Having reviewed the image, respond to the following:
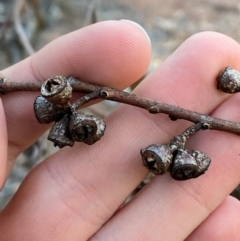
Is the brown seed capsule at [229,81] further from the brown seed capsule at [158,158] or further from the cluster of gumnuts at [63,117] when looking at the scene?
the cluster of gumnuts at [63,117]

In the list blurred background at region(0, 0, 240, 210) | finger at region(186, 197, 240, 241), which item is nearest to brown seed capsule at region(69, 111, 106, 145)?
finger at region(186, 197, 240, 241)

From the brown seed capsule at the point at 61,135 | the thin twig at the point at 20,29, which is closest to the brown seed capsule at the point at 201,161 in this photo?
the brown seed capsule at the point at 61,135

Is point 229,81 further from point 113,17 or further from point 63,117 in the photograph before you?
point 113,17

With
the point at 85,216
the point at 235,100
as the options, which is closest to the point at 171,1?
the point at 235,100

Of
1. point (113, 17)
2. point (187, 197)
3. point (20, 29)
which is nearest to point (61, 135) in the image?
point (187, 197)

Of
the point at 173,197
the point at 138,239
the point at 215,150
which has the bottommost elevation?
the point at 138,239

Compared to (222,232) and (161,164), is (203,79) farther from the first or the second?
(222,232)

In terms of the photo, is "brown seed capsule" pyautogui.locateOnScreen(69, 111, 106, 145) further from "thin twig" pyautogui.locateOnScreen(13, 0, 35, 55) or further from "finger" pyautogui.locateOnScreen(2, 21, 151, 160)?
"thin twig" pyautogui.locateOnScreen(13, 0, 35, 55)
